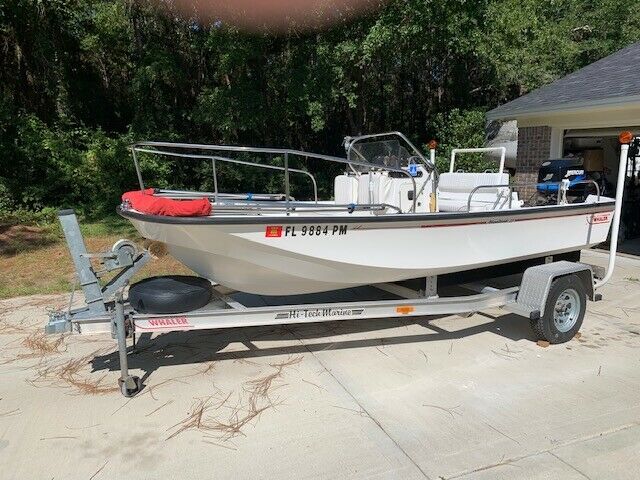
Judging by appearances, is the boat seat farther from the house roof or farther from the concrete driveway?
the house roof

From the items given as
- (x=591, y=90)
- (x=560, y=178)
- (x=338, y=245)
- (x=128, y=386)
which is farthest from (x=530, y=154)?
(x=128, y=386)

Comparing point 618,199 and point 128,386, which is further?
point 618,199

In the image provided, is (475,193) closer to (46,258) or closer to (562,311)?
(562,311)

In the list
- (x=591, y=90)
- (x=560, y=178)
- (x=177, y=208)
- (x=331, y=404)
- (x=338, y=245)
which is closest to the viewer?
(x=177, y=208)

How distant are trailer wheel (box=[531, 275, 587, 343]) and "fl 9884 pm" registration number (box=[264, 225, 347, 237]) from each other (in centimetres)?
204

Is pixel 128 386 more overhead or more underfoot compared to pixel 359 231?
more underfoot

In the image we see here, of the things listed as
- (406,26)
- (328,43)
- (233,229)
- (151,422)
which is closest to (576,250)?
(233,229)

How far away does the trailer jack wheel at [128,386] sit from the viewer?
3.65m

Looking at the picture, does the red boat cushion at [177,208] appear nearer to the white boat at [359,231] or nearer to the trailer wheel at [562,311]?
the white boat at [359,231]

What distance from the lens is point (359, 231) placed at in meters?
3.98

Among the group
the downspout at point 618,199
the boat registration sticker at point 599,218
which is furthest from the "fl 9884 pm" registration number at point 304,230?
the boat registration sticker at point 599,218

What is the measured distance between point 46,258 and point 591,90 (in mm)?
9708

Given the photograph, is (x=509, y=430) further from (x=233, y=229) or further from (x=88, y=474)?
(x=88, y=474)

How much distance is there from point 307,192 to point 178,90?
4.56 meters
